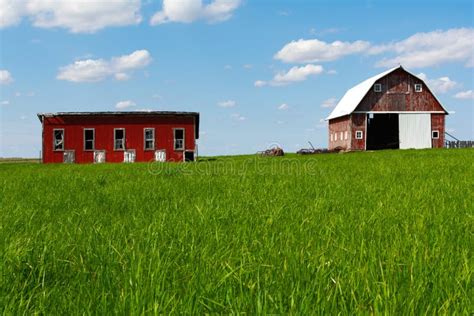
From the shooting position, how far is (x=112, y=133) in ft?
104

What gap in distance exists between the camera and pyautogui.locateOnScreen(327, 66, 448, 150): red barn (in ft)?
134

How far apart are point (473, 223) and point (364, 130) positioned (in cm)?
3824

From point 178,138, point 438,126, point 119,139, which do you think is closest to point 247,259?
point 178,138

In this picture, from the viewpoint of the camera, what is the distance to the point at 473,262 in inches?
101

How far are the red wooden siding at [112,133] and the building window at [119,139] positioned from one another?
0.22 metres

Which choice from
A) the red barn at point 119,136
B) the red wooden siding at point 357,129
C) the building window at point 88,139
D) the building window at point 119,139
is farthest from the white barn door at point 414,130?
the building window at point 88,139

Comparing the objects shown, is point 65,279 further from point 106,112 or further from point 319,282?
point 106,112

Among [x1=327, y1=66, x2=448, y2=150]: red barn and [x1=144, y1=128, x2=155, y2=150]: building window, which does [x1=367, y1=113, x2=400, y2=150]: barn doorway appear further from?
[x1=144, y1=128, x2=155, y2=150]: building window

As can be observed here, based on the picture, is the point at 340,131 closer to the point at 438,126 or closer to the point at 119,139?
the point at 438,126

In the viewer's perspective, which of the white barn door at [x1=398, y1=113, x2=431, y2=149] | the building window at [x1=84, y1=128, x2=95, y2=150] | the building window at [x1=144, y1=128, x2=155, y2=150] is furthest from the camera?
the white barn door at [x1=398, y1=113, x2=431, y2=149]

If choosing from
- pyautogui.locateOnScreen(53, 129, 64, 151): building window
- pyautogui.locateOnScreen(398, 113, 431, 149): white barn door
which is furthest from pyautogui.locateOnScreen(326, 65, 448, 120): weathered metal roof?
pyautogui.locateOnScreen(53, 129, 64, 151): building window

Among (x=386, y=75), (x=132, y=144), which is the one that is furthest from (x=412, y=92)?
(x=132, y=144)

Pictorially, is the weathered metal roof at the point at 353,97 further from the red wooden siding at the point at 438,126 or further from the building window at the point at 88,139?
the building window at the point at 88,139

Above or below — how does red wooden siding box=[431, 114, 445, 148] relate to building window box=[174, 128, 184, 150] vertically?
above
